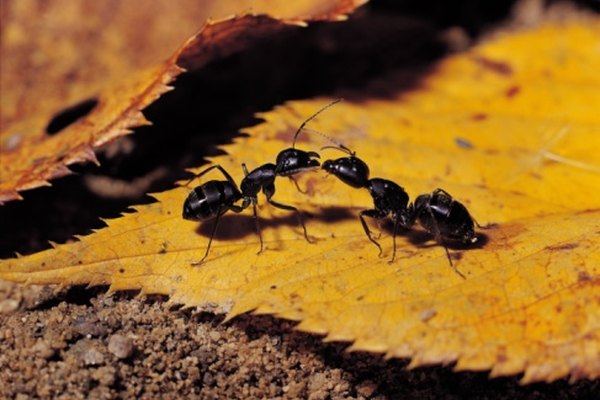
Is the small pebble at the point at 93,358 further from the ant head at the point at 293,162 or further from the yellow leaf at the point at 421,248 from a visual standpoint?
the ant head at the point at 293,162

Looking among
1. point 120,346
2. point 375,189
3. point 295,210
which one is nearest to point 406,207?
point 375,189

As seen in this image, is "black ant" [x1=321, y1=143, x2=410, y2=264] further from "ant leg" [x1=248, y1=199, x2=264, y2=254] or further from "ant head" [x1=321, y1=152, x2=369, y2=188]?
"ant leg" [x1=248, y1=199, x2=264, y2=254]

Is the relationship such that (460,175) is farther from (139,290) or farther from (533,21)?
(533,21)

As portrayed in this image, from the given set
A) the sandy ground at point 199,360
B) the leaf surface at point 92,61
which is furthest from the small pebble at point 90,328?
the leaf surface at point 92,61

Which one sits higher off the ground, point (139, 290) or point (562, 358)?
point (139, 290)

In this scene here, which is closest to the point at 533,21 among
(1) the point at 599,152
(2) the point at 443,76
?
(2) the point at 443,76

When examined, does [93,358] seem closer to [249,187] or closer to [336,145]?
[249,187]
